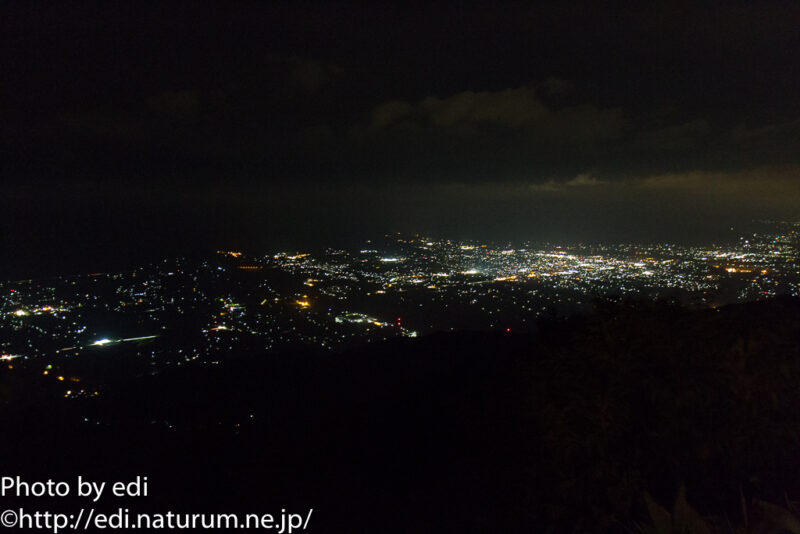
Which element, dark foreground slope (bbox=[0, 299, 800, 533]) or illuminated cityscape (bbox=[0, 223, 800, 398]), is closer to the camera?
dark foreground slope (bbox=[0, 299, 800, 533])

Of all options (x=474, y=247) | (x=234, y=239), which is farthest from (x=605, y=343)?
(x=234, y=239)

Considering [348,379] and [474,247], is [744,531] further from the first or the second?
[474,247]

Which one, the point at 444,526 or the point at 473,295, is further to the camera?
the point at 473,295

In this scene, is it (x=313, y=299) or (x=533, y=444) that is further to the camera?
(x=313, y=299)

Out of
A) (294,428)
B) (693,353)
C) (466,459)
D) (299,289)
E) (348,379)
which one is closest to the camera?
(693,353)

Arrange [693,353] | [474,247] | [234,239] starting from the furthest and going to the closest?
[234,239], [474,247], [693,353]

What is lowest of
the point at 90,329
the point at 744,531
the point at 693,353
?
the point at 90,329

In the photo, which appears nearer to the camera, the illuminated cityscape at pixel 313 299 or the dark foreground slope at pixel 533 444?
the dark foreground slope at pixel 533 444

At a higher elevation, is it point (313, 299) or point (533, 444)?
point (533, 444)
